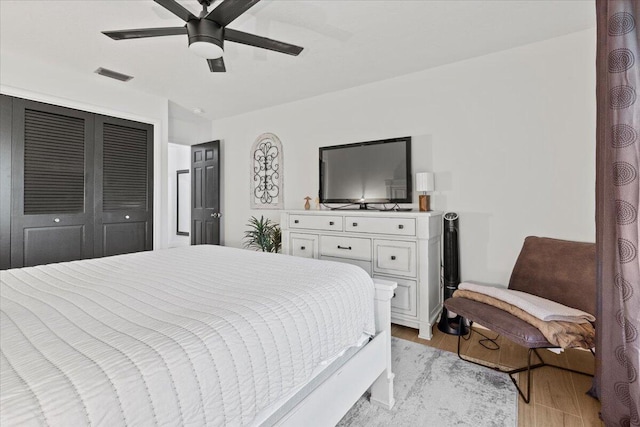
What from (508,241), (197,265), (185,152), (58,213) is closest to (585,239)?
(508,241)

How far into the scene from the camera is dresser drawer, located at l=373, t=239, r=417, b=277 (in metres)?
2.67

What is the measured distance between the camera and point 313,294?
1290 millimetres

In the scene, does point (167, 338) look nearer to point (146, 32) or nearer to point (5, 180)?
point (146, 32)

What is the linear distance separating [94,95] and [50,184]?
43.9 inches

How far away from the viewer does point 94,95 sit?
3.53m

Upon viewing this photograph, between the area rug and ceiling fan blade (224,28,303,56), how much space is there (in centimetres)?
224

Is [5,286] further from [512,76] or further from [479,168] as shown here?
[512,76]

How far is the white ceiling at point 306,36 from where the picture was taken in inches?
86.2

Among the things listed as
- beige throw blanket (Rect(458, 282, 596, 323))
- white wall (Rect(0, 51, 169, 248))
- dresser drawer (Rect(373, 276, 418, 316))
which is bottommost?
dresser drawer (Rect(373, 276, 418, 316))

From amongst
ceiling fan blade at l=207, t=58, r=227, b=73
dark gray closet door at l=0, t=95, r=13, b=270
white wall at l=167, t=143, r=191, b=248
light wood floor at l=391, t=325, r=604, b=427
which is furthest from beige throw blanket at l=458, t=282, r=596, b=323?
white wall at l=167, t=143, r=191, b=248

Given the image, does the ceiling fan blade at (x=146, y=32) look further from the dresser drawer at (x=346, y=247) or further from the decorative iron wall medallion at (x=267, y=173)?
the decorative iron wall medallion at (x=267, y=173)

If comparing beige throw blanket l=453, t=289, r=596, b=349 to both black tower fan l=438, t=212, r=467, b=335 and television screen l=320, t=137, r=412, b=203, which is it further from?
television screen l=320, t=137, r=412, b=203

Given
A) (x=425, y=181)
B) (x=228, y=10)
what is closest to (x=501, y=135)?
(x=425, y=181)

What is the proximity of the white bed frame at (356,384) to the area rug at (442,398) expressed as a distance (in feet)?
0.32
